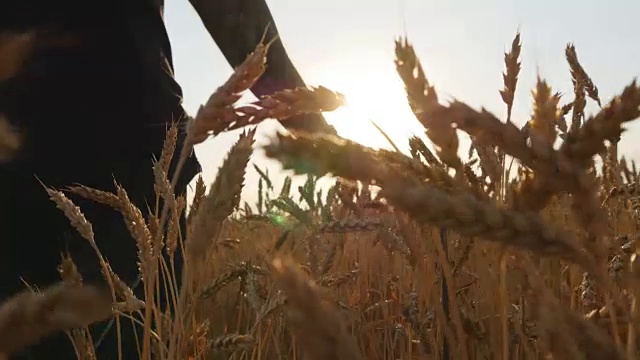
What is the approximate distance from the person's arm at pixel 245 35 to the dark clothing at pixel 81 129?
0.20 m

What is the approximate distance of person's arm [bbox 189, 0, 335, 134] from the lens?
172 cm

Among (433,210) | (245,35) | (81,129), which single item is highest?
(245,35)

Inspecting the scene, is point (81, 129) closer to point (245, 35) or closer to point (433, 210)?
point (245, 35)

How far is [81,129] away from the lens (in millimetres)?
1795

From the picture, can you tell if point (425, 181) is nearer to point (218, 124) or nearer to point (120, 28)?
point (218, 124)

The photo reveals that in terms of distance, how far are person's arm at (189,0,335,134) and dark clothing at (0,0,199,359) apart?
196mm

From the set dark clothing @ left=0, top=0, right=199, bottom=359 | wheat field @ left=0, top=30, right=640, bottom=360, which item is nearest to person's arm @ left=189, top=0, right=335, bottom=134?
dark clothing @ left=0, top=0, right=199, bottom=359

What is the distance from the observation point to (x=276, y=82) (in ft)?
5.62

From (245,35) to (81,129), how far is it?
460mm

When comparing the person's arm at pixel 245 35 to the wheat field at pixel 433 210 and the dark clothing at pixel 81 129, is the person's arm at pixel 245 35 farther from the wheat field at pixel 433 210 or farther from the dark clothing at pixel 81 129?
the wheat field at pixel 433 210

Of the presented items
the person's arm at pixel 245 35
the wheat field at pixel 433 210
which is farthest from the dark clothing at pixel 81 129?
the wheat field at pixel 433 210

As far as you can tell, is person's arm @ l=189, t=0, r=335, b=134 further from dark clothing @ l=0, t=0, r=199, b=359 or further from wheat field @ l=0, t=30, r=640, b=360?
wheat field @ l=0, t=30, r=640, b=360

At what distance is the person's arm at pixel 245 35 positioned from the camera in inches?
67.7

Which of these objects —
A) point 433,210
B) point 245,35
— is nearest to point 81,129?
point 245,35
